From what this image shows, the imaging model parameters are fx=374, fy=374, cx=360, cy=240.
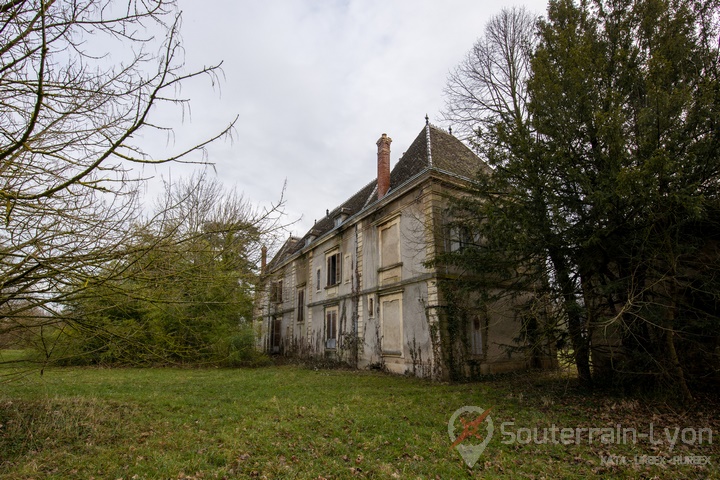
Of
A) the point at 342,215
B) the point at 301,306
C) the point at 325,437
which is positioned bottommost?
the point at 325,437

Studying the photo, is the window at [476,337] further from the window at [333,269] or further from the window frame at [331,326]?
the window at [333,269]

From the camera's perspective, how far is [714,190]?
23.7 ft

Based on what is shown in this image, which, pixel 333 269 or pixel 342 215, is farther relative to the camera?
pixel 333 269

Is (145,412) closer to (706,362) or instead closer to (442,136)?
(706,362)

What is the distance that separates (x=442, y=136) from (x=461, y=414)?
42.5ft

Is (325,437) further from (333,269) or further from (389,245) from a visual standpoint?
(333,269)

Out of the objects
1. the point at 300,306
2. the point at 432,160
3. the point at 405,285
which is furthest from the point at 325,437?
the point at 300,306

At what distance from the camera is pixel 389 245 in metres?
15.6

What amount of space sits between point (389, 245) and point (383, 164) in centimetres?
368

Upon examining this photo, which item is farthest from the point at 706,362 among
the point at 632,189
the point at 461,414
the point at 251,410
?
the point at 251,410

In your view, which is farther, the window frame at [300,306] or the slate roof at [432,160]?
the window frame at [300,306]

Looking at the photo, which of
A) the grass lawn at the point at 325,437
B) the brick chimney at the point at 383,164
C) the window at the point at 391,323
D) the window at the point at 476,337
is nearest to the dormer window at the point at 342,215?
the brick chimney at the point at 383,164

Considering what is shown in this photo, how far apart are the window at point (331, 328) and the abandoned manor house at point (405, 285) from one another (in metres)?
0.04

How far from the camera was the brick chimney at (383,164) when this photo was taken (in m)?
16.4
